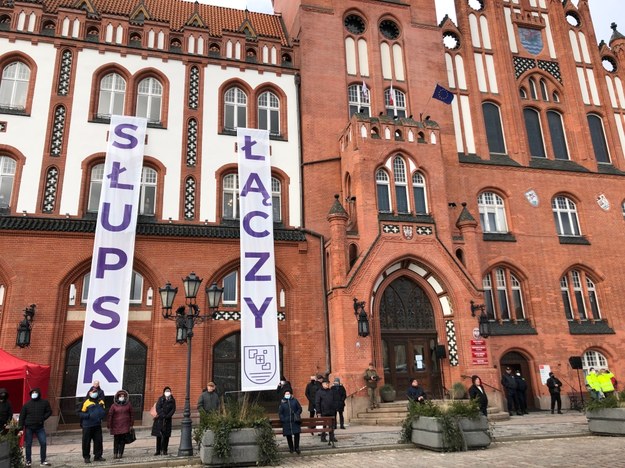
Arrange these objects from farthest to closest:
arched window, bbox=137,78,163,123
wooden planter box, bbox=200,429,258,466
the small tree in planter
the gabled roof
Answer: the gabled roof, arched window, bbox=137,78,163,123, the small tree in planter, wooden planter box, bbox=200,429,258,466

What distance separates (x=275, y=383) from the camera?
17.3m

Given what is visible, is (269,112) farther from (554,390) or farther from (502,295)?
(554,390)

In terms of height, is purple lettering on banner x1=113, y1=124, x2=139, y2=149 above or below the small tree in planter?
above

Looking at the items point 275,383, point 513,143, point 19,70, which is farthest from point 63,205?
point 513,143

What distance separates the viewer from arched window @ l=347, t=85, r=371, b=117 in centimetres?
2328

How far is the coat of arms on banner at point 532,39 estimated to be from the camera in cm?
2697

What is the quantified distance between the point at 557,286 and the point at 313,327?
38.2 feet

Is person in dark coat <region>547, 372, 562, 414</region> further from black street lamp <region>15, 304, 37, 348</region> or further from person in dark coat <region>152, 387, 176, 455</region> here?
black street lamp <region>15, 304, 37, 348</region>

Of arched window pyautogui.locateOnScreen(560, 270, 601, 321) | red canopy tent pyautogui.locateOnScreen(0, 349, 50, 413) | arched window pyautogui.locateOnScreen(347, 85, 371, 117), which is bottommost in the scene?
red canopy tent pyautogui.locateOnScreen(0, 349, 50, 413)

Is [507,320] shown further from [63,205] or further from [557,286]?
[63,205]

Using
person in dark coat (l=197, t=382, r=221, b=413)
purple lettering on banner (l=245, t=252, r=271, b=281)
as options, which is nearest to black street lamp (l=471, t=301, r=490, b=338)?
purple lettering on banner (l=245, t=252, r=271, b=281)

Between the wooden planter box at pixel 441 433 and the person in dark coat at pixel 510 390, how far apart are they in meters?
8.25

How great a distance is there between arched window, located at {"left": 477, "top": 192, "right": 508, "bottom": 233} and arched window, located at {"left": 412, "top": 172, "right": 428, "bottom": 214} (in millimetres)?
4068

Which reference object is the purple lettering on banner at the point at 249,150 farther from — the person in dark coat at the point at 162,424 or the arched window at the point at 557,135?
the arched window at the point at 557,135
